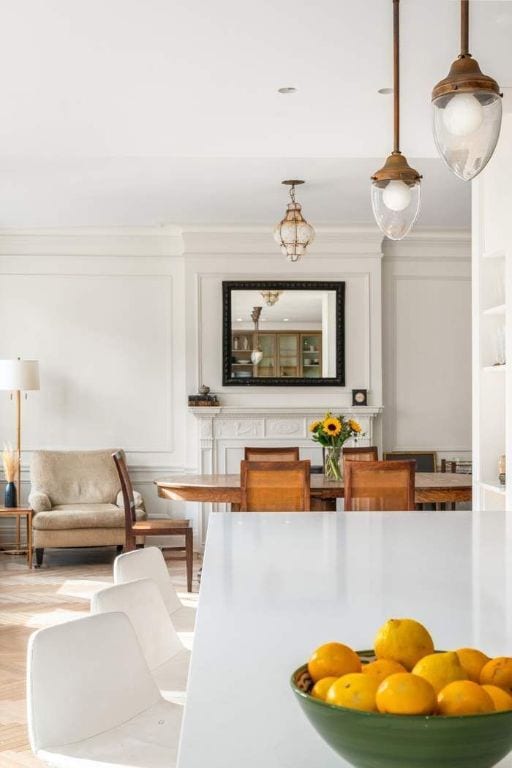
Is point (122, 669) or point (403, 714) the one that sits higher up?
point (403, 714)

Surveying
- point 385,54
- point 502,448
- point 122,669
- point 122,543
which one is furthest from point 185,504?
point 122,669

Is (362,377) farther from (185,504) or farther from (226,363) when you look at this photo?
(185,504)

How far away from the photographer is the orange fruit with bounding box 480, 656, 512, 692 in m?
1.01

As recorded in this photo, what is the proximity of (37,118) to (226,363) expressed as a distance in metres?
4.01

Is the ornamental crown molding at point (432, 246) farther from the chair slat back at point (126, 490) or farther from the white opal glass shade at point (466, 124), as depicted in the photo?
the white opal glass shade at point (466, 124)

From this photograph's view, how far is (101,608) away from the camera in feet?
7.16

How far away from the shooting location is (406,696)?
3.05ft

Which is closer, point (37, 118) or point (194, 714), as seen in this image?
point (194, 714)

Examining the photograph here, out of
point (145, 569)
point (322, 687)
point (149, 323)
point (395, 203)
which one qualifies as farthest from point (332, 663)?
point (149, 323)

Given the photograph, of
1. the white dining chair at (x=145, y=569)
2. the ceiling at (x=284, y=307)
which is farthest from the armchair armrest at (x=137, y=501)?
the white dining chair at (x=145, y=569)

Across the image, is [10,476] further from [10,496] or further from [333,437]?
[333,437]

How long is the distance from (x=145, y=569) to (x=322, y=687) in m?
1.74

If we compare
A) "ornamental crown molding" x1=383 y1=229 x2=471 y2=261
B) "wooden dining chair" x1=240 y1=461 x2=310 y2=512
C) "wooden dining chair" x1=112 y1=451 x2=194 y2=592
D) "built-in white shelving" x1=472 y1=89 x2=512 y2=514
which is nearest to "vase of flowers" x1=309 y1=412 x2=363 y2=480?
"wooden dining chair" x1=112 y1=451 x2=194 y2=592

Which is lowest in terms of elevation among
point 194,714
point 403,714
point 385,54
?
point 194,714
